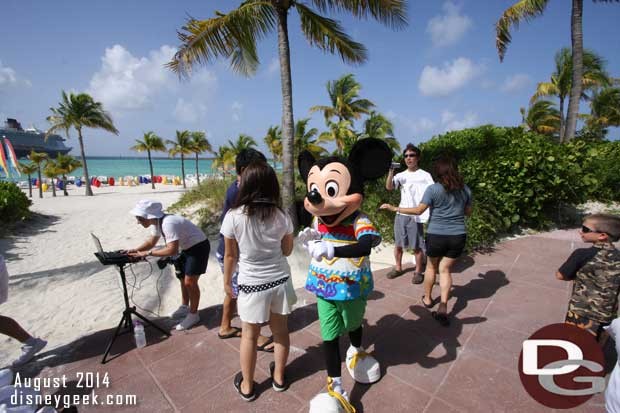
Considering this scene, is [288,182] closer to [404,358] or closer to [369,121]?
[404,358]

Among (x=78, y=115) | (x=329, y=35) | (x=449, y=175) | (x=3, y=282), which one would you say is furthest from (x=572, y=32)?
(x=78, y=115)

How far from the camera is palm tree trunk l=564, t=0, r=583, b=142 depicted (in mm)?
8117

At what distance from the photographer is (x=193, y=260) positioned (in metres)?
3.23

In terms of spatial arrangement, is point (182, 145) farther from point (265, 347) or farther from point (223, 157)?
point (265, 347)

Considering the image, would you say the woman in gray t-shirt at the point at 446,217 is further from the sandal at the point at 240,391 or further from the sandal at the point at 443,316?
the sandal at the point at 240,391

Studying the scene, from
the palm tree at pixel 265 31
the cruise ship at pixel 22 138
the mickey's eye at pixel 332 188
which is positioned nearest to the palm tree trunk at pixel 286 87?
the palm tree at pixel 265 31

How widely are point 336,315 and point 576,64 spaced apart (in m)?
11.0

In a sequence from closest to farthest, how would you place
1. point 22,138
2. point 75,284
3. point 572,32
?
point 75,284
point 572,32
point 22,138

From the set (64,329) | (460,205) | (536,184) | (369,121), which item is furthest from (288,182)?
(369,121)

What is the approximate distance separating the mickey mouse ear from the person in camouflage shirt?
1.50 meters

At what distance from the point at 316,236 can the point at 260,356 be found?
1.50 m

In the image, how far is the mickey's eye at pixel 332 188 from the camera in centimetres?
201

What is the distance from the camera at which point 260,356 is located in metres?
2.79

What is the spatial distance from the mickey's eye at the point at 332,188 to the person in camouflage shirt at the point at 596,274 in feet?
5.86
